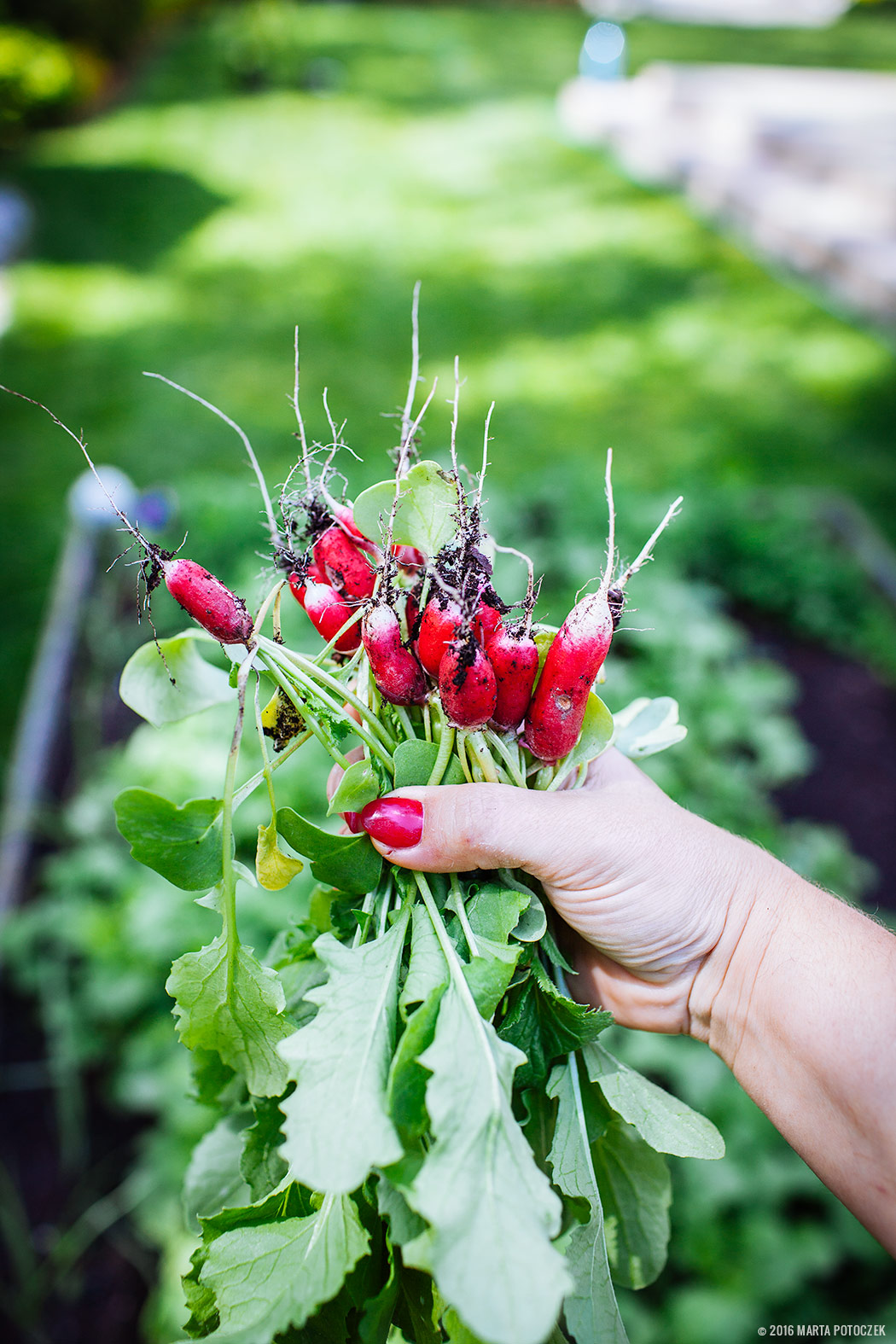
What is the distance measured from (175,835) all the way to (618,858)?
66cm

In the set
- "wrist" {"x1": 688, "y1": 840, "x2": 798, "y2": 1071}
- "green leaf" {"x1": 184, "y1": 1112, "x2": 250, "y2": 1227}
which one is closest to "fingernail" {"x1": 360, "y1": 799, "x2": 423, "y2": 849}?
"wrist" {"x1": 688, "y1": 840, "x2": 798, "y2": 1071}

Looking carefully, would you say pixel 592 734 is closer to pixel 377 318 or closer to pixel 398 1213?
pixel 398 1213

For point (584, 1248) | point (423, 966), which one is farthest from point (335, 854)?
point (584, 1248)

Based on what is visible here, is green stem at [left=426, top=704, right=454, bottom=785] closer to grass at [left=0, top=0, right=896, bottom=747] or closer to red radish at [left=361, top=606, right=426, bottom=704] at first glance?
red radish at [left=361, top=606, right=426, bottom=704]

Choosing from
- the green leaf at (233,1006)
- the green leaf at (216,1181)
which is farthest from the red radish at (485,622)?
the green leaf at (216,1181)

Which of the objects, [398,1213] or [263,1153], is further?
[263,1153]

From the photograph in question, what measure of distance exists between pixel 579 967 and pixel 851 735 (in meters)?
2.62

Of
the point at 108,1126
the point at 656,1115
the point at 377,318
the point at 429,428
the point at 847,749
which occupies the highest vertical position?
the point at 656,1115

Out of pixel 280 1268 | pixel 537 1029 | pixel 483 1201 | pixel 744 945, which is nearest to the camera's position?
pixel 483 1201

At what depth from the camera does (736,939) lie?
4.74 feet

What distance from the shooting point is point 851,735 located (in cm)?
383

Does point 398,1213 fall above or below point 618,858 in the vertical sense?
below

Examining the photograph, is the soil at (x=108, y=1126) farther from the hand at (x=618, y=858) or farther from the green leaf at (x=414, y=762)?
the green leaf at (x=414, y=762)

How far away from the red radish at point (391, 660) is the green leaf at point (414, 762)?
79 mm
